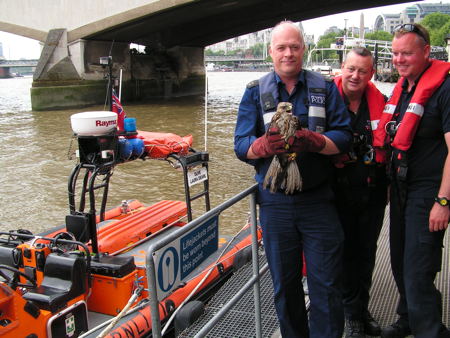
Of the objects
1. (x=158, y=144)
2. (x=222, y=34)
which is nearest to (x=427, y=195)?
(x=158, y=144)

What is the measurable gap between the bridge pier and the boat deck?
1992cm

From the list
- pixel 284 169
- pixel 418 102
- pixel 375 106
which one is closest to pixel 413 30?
pixel 418 102

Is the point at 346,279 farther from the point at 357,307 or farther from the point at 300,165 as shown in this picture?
the point at 300,165

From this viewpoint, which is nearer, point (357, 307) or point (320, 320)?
point (320, 320)

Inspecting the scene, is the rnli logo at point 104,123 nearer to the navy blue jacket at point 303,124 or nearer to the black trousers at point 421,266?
the navy blue jacket at point 303,124

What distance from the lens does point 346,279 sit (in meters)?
3.14

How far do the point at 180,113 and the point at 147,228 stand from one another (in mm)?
19970

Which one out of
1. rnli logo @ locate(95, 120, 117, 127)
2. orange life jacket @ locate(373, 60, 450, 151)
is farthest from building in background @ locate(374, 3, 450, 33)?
orange life jacket @ locate(373, 60, 450, 151)

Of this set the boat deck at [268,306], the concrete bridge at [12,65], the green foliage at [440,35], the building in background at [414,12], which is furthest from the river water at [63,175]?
the building in background at [414,12]

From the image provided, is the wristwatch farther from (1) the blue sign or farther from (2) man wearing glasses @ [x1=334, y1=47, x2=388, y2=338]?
(1) the blue sign

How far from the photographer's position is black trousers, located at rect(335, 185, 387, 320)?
3.04m

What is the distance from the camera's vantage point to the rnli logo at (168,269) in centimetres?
203

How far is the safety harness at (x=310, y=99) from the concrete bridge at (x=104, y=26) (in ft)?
67.5

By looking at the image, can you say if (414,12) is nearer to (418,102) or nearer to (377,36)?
(377,36)
